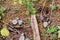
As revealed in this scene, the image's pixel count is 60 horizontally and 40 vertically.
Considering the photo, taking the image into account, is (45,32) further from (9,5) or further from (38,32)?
(9,5)

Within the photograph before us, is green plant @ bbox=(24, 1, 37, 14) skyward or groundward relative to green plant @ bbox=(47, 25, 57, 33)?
skyward

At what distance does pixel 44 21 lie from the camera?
3.42 m

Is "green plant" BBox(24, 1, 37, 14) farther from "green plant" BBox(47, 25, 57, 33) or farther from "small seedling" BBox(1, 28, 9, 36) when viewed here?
"small seedling" BBox(1, 28, 9, 36)

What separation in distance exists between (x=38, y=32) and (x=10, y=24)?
1.75 feet

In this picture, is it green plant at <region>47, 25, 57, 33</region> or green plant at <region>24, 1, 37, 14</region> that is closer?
green plant at <region>47, 25, 57, 33</region>

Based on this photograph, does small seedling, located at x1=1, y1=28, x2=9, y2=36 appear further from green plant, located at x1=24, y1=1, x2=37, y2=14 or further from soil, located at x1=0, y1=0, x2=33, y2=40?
green plant, located at x1=24, y1=1, x2=37, y2=14

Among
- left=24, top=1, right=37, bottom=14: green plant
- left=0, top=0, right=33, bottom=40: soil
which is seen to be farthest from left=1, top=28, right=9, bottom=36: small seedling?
left=24, top=1, right=37, bottom=14: green plant

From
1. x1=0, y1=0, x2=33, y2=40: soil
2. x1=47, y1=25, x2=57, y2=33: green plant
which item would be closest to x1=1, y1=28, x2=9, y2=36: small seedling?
x1=0, y1=0, x2=33, y2=40: soil

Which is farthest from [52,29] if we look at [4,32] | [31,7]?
[4,32]

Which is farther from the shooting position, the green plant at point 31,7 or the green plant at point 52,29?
the green plant at point 31,7

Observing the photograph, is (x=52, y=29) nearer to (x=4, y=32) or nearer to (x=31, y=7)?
(x=31, y=7)

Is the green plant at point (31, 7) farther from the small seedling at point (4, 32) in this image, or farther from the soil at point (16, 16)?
the small seedling at point (4, 32)

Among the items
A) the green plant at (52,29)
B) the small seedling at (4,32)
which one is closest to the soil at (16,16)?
the small seedling at (4,32)

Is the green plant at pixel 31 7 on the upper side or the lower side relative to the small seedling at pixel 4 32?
upper
